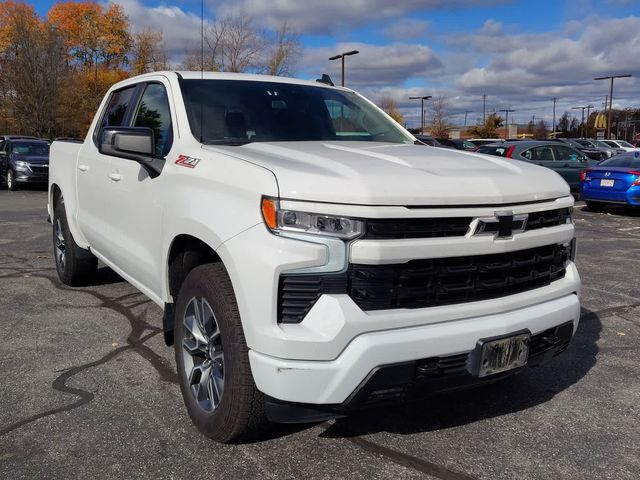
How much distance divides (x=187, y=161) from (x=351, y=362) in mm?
1506

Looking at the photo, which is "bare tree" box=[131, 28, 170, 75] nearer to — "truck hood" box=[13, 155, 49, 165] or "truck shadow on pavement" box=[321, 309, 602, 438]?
"truck hood" box=[13, 155, 49, 165]

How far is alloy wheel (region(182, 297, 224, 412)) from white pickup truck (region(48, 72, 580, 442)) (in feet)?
0.03

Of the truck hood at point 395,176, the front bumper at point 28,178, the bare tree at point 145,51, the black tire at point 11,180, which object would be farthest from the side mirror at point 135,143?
the bare tree at point 145,51

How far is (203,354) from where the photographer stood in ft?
10.1

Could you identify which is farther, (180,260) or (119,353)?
(119,353)

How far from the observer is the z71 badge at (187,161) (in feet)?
10.4

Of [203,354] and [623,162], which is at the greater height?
[623,162]

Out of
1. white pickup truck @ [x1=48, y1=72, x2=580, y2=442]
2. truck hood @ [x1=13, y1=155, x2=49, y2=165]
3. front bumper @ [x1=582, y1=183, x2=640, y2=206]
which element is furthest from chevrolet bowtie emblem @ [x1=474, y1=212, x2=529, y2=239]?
truck hood @ [x1=13, y1=155, x2=49, y2=165]

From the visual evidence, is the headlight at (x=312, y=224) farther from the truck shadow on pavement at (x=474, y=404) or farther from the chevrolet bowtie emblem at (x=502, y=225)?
the truck shadow on pavement at (x=474, y=404)

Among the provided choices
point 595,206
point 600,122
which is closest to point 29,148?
point 595,206

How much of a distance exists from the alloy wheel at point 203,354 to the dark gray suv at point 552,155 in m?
12.2

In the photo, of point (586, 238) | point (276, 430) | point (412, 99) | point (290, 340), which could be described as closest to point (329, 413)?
point (290, 340)

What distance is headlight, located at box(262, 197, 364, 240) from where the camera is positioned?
245 centimetres

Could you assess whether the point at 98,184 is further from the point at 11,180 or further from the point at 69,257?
the point at 11,180
